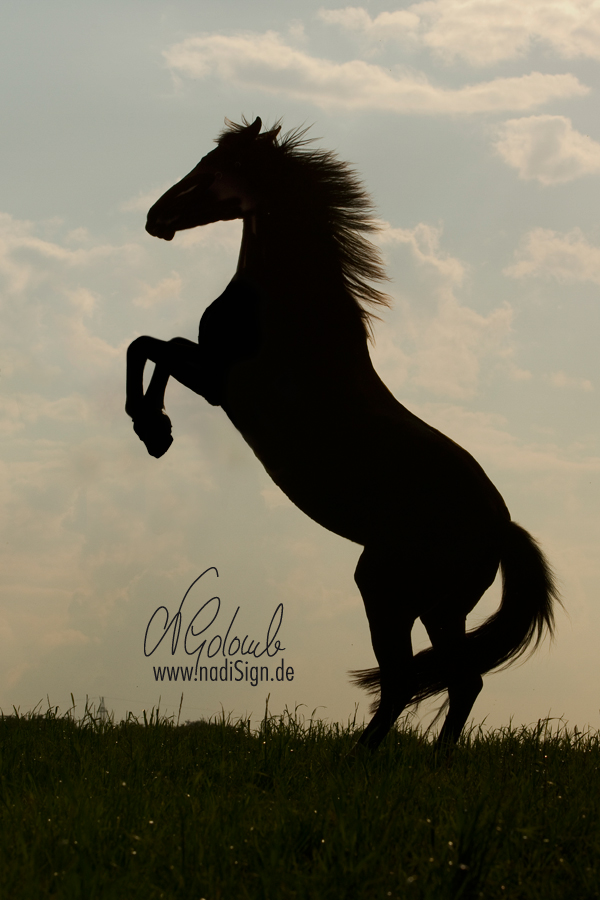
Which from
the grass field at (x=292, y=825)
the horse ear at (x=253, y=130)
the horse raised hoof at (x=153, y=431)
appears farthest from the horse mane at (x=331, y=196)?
the grass field at (x=292, y=825)

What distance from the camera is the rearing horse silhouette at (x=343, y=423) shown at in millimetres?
3443

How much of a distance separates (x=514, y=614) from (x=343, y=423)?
1.24 meters

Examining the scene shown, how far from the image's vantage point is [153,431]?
153 inches

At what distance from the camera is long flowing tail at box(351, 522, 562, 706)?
11.9 ft

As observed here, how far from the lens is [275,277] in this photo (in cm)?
386

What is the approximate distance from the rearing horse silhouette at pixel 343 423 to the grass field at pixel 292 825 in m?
0.55

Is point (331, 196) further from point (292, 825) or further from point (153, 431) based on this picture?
point (292, 825)

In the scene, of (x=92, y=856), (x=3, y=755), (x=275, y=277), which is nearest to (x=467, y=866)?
(x=92, y=856)

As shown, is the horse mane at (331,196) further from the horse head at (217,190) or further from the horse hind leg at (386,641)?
the horse hind leg at (386,641)

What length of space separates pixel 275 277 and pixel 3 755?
8.57 ft

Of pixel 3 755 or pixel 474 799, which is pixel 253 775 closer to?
pixel 474 799

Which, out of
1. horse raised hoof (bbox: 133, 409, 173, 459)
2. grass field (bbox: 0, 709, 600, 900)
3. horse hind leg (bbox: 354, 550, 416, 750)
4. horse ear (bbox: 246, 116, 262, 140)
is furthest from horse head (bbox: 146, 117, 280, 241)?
grass field (bbox: 0, 709, 600, 900)

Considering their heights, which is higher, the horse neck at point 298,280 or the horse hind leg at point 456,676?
the horse neck at point 298,280

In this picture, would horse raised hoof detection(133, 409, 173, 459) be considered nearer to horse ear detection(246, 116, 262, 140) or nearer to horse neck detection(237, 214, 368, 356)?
horse neck detection(237, 214, 368, 356)
